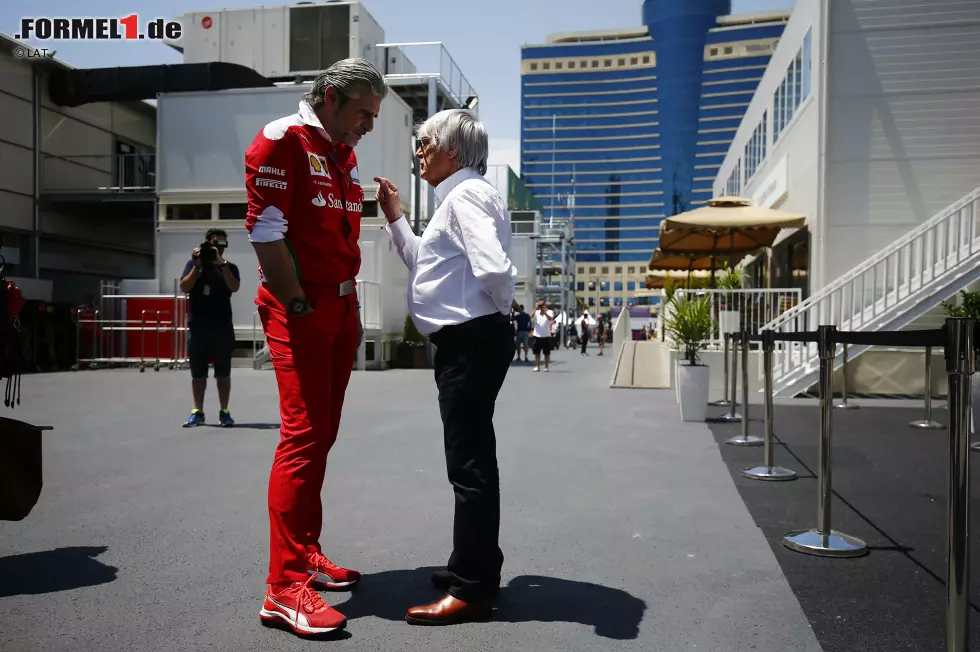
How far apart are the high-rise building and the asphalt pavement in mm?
144011

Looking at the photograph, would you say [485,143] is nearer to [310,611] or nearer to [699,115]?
[310,611]

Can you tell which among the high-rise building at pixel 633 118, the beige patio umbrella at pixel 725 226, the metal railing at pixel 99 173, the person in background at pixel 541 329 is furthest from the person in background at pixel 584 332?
the high-rise building at pixel 633 118

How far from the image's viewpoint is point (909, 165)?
41.1ft

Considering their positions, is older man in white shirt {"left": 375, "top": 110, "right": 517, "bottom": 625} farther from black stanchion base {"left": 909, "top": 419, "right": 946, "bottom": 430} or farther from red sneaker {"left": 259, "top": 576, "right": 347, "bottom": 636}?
black stanchion base {"left": 909, "top": 419, "right": 946, "bottom": 430}

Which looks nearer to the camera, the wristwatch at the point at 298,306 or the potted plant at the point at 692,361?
the wristwatch at the point at 298,306

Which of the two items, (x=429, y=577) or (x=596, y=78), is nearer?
(x=429, y=577)

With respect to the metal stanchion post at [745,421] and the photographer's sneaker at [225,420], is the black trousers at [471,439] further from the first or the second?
the photographer's sneaker at [225,420]

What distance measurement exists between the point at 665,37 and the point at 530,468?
155272mm

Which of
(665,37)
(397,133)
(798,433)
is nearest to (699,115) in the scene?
(665,37)

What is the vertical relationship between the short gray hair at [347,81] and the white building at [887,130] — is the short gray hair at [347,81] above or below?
below

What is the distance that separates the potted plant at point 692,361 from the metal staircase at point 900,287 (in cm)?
216

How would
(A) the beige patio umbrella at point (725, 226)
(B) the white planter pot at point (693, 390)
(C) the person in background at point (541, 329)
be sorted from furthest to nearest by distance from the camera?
1. (C) the person in background at point (541, 329)
2. (A) the beige patio umbrella at point (725, 226)
3. (B) the white planter pot at point (693, 390)

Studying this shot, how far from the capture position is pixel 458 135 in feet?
9.71

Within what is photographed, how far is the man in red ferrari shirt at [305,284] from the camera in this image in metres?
2.77
